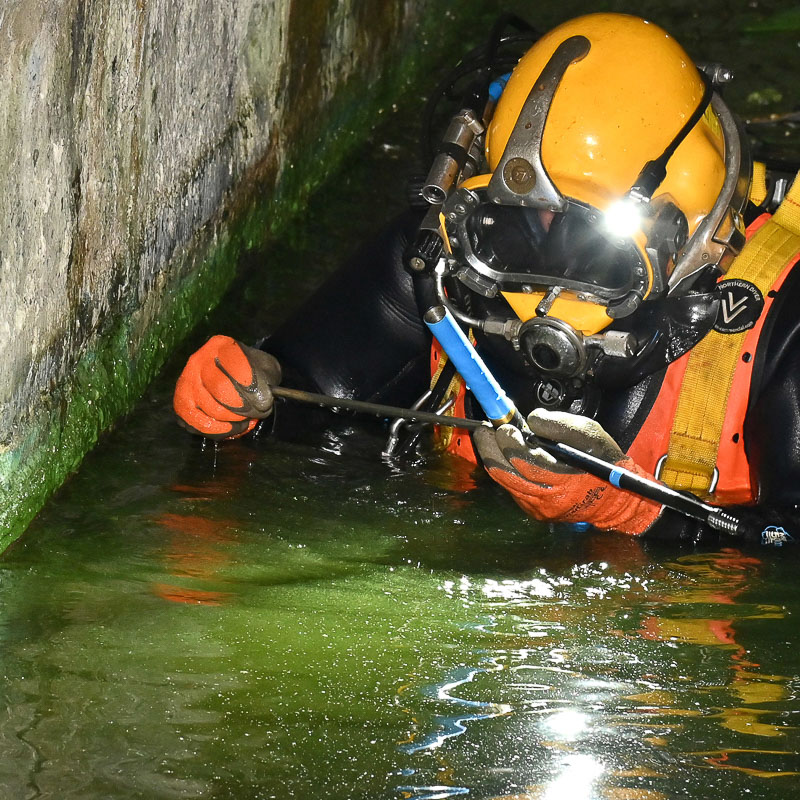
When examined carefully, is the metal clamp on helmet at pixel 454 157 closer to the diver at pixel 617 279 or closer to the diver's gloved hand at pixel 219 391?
the diver at pixel 617 279

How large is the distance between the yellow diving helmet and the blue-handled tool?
77 mm

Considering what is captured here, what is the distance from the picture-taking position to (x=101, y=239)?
2559 mm

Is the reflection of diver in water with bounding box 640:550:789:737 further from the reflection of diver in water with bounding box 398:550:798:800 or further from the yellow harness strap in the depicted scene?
the yellow harness strap

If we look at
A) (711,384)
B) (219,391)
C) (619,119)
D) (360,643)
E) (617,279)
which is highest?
(619,119)

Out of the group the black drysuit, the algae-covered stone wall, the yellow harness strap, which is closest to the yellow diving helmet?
the yellow harness strap

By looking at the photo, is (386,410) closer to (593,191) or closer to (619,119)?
(593,191)

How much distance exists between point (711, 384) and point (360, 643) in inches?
39.8

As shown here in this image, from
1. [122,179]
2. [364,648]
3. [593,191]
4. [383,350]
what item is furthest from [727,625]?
[122,179]

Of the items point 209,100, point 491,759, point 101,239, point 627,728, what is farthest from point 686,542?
point 209,100

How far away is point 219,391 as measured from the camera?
2.70 meters

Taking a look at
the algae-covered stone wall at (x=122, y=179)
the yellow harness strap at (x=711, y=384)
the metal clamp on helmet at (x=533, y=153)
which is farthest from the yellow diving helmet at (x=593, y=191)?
the algae-covered stone wall at (x=122, y=179)

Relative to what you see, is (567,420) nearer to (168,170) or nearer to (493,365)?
(493,365)

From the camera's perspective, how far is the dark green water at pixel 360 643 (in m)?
1.58

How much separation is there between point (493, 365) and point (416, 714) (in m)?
1.14
